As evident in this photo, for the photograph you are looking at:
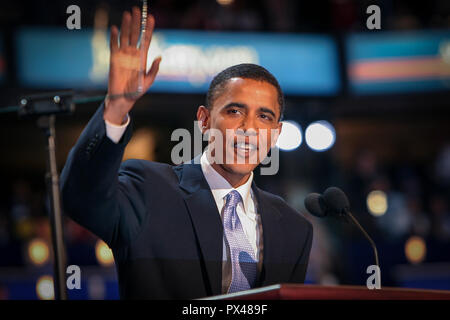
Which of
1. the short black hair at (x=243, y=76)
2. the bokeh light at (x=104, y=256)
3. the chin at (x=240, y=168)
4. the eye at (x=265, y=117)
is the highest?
the short black hair at (x=243, y=76)

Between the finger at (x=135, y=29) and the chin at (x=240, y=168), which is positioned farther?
the chin at (x=240, y=168)

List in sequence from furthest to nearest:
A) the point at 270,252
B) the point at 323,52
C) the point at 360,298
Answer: the point at 323,52 < the point at 270,252 < the point at 360,298

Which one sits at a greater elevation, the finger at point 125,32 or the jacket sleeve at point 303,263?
the finger at point 125,32

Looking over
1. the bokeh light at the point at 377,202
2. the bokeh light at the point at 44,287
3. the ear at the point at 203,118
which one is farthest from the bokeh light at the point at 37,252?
the ear at the point at 203,118

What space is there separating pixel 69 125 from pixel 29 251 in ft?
8.70

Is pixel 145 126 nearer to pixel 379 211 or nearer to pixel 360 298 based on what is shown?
pixel 379 211

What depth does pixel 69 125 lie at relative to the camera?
24.5 ft

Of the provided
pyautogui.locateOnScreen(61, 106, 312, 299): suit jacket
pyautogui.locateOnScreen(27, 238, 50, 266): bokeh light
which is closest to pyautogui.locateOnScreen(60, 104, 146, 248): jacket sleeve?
pyautogui.locateOnScreen(61, 106, 312, 299): suit jacket

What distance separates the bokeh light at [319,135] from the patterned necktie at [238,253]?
4.23 meters

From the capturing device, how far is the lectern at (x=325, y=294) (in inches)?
52.1

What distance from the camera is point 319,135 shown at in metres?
6.39

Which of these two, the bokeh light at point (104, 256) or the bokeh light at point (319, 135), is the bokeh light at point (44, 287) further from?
the bokeh light at point (319, 135)

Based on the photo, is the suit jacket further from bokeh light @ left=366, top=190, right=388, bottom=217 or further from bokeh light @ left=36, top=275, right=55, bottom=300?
bokeh light @ left=366, top=190, right=388, bottom=217

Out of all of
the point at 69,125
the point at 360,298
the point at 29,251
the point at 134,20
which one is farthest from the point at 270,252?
the point at 69,125
